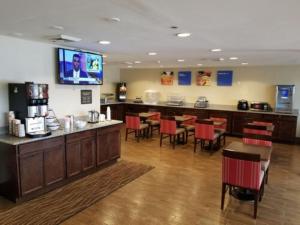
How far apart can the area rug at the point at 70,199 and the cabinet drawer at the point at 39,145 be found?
2.46ft

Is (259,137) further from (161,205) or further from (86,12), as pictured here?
(86,12)

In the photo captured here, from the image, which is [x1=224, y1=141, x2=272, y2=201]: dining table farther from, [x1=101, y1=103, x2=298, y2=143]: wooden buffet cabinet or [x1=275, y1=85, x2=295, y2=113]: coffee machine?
[x1=275, y1=85, x2=295, y2=113]: coffee machine

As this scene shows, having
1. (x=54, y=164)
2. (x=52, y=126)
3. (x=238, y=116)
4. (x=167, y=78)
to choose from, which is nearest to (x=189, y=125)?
(x=238, y=116)

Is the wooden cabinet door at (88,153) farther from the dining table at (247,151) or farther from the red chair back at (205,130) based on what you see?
the red chair back at (205,130)

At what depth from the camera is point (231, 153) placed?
313 cm

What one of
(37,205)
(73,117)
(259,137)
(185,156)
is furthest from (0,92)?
(259,137)

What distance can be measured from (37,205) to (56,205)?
0.86ft

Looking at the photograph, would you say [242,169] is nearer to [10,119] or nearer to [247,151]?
[247,151]

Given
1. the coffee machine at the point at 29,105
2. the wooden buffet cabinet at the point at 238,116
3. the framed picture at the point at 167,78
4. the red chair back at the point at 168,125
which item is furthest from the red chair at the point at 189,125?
the coffee machine at the point at 29,105

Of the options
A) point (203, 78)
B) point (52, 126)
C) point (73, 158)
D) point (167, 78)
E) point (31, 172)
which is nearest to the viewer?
point (31, 172)

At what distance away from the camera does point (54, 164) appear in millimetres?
3723

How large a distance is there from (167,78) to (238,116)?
10.6ft

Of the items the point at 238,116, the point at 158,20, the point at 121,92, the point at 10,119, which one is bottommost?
the point at 238,116

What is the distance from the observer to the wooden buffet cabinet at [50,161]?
3.27 metres
